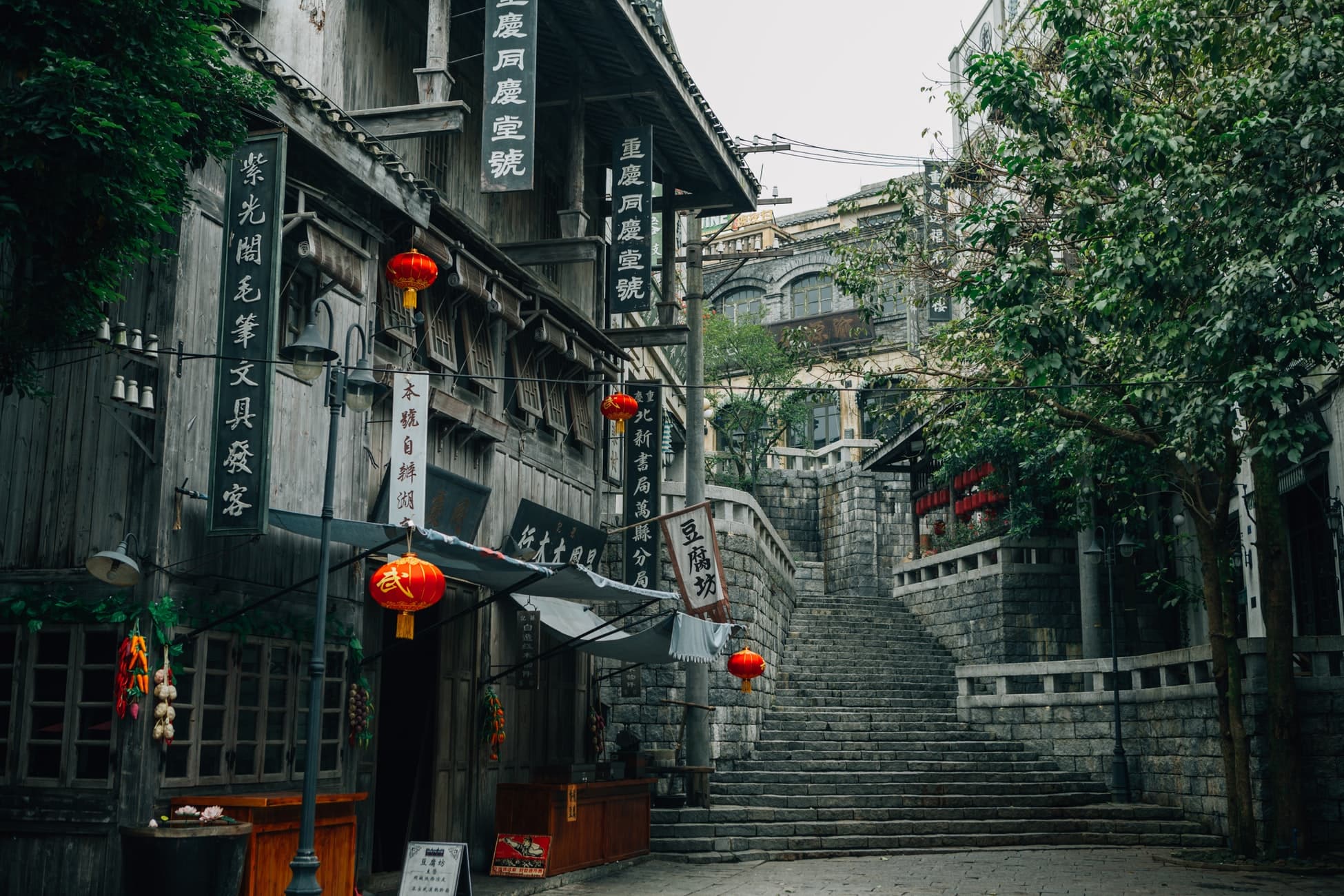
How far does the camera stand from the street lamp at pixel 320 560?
916cm

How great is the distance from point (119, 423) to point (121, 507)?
2.09ft

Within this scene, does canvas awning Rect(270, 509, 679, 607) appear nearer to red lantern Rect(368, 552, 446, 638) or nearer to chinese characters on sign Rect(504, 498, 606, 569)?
red lantern Rect(368, 552, 446, 638)

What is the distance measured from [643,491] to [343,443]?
7.85 meters

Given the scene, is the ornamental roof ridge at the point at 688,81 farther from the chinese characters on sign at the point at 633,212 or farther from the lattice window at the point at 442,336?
the lattice window at the point at 442,336

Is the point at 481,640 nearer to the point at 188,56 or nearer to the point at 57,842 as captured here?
the point at 57,842

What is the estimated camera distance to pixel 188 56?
28.9 ft

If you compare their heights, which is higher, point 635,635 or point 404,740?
point 635,635

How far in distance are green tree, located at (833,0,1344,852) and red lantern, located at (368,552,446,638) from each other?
6.89 meters

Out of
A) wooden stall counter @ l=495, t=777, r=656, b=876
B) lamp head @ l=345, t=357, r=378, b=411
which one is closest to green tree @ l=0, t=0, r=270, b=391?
lamp head @ l=345, t=357, r=378, b=411

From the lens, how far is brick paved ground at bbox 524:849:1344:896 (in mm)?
14219

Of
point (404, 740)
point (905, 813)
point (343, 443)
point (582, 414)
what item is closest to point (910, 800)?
point (905, 813)

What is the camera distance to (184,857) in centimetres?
869

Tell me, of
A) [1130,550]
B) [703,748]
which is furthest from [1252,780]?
[703,748]

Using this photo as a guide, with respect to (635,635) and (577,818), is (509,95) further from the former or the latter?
(577,818)
